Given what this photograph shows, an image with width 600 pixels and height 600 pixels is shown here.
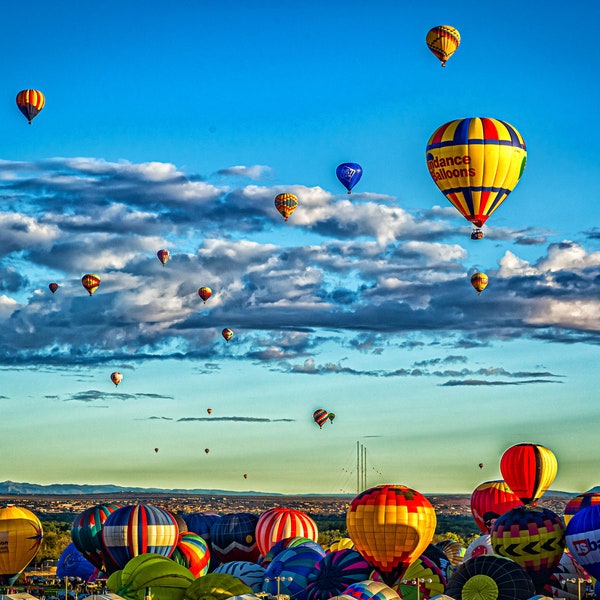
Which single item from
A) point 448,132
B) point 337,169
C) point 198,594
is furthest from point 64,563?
point 448,132

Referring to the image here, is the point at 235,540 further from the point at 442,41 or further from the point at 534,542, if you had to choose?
the point at 442,41

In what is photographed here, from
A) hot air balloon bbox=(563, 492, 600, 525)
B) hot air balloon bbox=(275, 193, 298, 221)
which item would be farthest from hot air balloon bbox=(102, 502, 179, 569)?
hot air balloon bbox=(275, 193, 298, 221)

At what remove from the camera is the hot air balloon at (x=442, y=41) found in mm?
51875

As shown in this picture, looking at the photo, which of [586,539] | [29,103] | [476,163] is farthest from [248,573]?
[29,103]

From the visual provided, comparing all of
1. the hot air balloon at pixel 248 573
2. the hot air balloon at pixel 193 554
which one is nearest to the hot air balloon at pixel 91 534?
the hot air balloon at pixel 193 554

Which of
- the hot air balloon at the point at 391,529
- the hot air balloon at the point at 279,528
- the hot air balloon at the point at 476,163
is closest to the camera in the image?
the hot air balloon at the point at 391,529

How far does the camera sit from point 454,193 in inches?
1816

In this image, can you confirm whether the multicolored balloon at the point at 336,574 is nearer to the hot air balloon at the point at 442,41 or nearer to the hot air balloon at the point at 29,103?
the hot air balloon at the point at 442,41

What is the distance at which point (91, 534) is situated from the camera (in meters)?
54.0

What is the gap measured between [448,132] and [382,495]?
1423cm

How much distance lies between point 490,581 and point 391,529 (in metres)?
4.38

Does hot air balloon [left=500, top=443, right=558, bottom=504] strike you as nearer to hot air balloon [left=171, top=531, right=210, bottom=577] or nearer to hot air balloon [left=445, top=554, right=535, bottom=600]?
hot air balloon [left=445, top=554, right=535, bottom=600]

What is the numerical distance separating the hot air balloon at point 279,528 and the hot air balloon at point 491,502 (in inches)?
327

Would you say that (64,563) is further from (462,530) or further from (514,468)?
(462,530)
